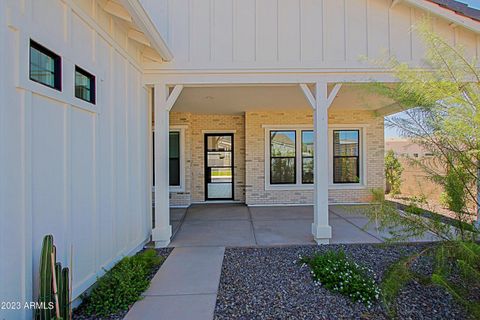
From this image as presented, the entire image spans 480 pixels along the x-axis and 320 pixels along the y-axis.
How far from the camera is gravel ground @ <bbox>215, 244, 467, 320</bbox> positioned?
291 cm

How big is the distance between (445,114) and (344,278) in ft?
6.99

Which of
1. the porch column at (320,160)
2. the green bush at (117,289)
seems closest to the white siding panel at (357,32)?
the porch column at (320,160)

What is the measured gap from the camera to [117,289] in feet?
10.3

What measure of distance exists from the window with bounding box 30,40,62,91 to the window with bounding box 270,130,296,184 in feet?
23.8

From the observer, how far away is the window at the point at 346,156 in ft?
31.3

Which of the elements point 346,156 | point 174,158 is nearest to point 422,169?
point 346,156

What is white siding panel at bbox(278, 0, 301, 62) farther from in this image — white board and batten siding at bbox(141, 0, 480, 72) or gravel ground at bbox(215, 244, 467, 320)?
gravel ground at bbox(215, 244, 467, 320)

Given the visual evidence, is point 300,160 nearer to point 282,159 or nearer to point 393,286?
point 282,159

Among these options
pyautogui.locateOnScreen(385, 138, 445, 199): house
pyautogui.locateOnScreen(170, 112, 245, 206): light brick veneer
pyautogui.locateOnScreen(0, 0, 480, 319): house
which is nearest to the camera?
pyautogui.locateOnScreen(0, 0, 480, 319): house

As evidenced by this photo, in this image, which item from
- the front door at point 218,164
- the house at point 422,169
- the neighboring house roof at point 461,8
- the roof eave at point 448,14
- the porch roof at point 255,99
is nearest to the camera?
the house at point 422,169

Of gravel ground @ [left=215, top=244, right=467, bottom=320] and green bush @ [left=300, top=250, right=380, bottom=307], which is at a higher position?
green bush @ [left=300, top=250, right=380, bottom=307]

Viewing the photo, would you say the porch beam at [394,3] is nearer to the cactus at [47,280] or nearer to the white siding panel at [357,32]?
the white siding panel at [357,32]

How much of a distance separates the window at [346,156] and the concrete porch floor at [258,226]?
1.23 m

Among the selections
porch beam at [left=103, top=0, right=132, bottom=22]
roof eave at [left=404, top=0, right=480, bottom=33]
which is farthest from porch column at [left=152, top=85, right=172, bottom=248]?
roof eave at [left=404, top=0, right=480, bottom=33]
